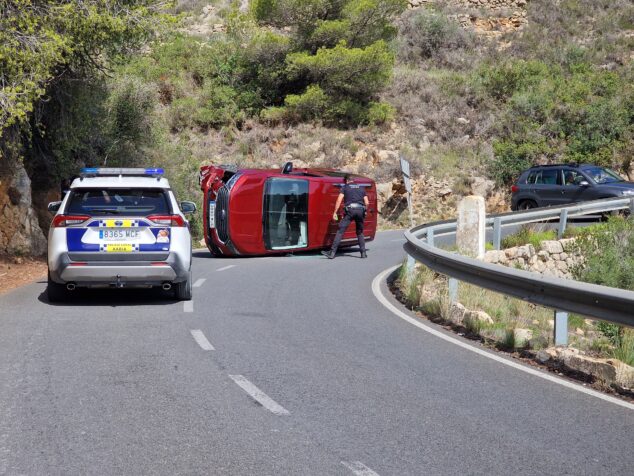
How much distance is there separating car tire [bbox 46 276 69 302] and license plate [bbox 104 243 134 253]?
0.99m

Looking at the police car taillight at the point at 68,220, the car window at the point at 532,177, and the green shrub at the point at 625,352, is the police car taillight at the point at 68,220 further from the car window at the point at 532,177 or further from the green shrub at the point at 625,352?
the car window at the point at 532,177

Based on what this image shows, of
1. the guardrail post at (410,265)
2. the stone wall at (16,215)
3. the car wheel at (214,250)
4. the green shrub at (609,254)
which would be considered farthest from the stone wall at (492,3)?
the guardrail post at (410,265)

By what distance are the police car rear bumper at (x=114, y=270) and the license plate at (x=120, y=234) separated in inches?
10.6

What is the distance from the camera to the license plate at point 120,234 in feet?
36.1

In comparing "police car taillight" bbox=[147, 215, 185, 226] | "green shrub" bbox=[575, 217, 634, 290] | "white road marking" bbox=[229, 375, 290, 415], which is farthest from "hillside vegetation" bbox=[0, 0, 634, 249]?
"white road marking" bbox=[229, 375, 290, 415]

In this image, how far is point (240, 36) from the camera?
43281mm

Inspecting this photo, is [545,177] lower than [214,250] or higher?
higher

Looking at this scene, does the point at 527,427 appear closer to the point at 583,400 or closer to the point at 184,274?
the point at 583,400

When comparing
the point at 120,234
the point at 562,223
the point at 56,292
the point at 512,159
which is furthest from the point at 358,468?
the point at 512,159

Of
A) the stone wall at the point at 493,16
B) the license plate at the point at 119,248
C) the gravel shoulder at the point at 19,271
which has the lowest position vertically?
the gravel shoulder at the point at 19,271

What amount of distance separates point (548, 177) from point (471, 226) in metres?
10.6

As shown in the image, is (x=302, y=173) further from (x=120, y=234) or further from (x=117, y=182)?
(x=120, y=234)

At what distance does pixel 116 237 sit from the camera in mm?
11023

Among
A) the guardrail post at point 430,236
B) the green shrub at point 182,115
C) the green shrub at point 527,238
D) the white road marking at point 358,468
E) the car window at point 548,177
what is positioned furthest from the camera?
the green shrub at point 182,115
